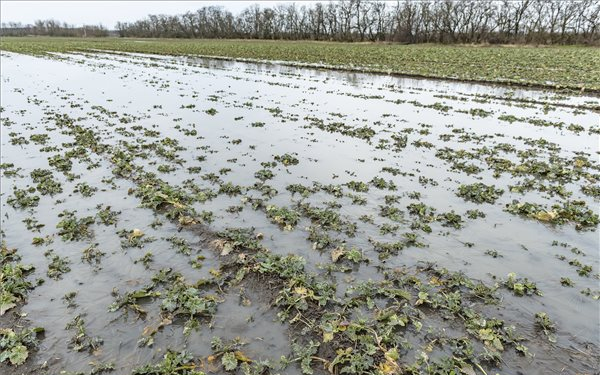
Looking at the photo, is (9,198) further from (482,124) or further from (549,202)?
(482,124)

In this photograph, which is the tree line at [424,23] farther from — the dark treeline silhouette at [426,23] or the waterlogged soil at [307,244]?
the waterlogged soil at [307,244]

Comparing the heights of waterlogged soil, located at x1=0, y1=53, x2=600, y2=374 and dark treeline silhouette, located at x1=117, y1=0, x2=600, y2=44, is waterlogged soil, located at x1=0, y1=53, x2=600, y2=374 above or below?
below

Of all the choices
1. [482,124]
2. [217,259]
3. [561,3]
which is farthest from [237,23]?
[217,259]

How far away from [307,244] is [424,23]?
98813 mm

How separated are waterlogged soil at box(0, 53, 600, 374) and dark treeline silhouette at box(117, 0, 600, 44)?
83021mm

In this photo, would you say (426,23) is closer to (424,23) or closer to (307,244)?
(424,23)

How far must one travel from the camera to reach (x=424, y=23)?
91.6 m

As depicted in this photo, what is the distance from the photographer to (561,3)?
90750mm

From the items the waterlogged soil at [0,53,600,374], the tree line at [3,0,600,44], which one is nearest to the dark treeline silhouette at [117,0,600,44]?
the tree line at [3,0,600,44]

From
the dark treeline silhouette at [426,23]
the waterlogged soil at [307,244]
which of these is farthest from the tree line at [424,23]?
the waterlogged soil at [307,244]

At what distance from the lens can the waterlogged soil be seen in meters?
4.89

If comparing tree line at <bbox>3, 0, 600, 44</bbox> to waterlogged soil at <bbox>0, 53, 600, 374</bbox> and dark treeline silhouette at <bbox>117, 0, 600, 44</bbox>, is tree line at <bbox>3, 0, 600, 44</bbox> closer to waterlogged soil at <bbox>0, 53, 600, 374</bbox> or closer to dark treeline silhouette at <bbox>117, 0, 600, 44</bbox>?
dark treeline silhouette at <bbox>117, 0, 600, 44</bbox>

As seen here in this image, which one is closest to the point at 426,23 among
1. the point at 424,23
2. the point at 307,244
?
the point at 424,23

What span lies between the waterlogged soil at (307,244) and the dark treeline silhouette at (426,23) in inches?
3269
